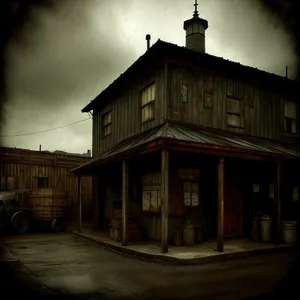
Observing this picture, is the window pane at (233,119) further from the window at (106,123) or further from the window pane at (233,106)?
the window at (106,123)

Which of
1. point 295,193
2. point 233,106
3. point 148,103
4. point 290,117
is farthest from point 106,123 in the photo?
point 295,193

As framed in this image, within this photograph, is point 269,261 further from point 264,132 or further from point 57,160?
point 57,160

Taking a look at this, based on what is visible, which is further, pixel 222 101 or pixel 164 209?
pixel 222 101

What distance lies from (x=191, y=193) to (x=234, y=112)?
420 centimetres

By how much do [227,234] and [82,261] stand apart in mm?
6515

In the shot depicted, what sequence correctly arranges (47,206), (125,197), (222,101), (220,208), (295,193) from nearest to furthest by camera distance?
(220,208)
(125,197)
(222,101)
(295,193)
(47,206)

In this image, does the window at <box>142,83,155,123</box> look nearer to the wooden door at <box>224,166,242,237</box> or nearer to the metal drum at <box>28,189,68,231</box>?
the wooden door at <box>224,166,242,237</box>

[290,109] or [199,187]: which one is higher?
[290,109]

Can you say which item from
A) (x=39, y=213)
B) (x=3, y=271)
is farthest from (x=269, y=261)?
(x=39, y=213)

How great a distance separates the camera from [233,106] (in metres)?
14.3

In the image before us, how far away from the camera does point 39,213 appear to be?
1805 centimetres

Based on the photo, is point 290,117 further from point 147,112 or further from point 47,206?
point 47,206

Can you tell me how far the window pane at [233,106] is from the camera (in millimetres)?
14188

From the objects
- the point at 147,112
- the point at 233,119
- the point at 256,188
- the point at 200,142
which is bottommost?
the point at 256,188
